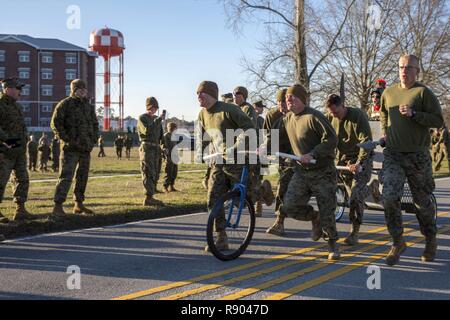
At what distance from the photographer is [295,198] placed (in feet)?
22.6

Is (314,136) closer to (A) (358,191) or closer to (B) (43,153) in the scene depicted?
(A) (358,191)

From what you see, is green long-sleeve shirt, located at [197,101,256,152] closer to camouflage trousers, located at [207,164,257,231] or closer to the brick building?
camouflage trousers, located at [207,164,257,231]

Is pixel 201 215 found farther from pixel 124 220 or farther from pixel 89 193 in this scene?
pixel 89 193

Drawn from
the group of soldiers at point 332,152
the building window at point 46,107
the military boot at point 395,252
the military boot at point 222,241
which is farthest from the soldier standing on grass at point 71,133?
the building window at point 46,107

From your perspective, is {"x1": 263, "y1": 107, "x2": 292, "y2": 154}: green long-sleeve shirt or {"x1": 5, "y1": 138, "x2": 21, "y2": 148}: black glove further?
{"x1": 263, "y1": 107, "x2": 292, "y2": 154}: green long-sleeve shirt

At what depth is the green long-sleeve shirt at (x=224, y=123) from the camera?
691 cm

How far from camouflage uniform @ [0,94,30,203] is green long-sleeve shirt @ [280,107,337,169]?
4.42m

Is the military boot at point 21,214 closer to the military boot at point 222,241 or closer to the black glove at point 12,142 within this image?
the black glove at point 12,142

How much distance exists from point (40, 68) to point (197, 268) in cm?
8333

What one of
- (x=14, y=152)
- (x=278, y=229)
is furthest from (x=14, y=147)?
(x=278, y=229)

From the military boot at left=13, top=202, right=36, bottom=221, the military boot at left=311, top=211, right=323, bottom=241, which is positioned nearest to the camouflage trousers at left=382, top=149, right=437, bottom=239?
the military boot at left=311, top=211, right=323, bottom=241

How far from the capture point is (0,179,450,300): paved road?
5.30m

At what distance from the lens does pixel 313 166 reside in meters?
6.73

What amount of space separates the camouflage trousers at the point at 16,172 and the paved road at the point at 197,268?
125 centimetres
